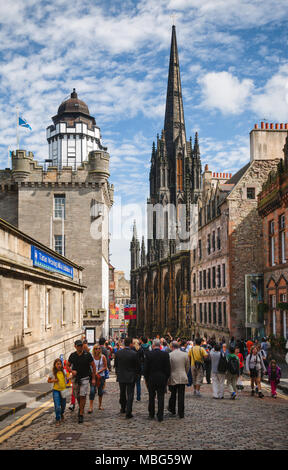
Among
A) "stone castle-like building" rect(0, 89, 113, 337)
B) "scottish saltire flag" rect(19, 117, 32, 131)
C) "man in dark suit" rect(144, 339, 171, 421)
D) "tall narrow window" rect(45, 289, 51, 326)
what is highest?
"scottish saltire flag" rect(19, 117, 32, 131)

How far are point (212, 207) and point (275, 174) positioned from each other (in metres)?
12.2

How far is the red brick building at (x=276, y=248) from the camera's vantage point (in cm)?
2475

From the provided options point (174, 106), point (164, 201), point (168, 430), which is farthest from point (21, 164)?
point (174, 106)

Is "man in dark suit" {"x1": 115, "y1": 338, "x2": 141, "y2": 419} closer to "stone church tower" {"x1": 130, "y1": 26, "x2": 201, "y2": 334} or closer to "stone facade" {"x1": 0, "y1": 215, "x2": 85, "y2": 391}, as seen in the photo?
"stone facade" {"x1": 0, "y1": 215, "x2": 85, "y2": 391}

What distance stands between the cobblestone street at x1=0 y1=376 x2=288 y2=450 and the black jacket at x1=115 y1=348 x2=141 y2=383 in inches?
30.9

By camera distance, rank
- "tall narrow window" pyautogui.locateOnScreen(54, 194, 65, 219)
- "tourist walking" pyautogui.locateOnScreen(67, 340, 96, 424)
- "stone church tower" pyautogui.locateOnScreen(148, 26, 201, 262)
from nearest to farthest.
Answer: "tourist walking" pyautogui.locateOnScreen(67, 340, 96, 424) < "tall narrow window" pyautogui.locateOnScreen(54, 194, 65, 219) < "stone church tower" pyautogui.locateOnScreen(148, 26, 201, 262)

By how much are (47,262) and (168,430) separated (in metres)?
11.5

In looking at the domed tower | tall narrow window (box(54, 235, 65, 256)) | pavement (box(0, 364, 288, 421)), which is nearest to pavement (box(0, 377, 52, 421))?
pavement (box(0, 364, 288, 421))

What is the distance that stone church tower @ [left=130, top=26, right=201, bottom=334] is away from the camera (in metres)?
80.1

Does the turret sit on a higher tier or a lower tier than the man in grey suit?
higher

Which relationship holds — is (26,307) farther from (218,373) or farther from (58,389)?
(58,389)

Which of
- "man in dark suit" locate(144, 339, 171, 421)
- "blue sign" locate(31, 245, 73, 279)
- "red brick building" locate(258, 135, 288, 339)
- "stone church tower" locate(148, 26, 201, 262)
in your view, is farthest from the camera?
"stone church tower" locate(148, 26, 201, 262)

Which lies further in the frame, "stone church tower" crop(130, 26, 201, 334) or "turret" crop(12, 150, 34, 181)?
"stone church tower" crop(130, 26, 201, 334)

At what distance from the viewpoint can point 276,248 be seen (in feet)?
85.9
